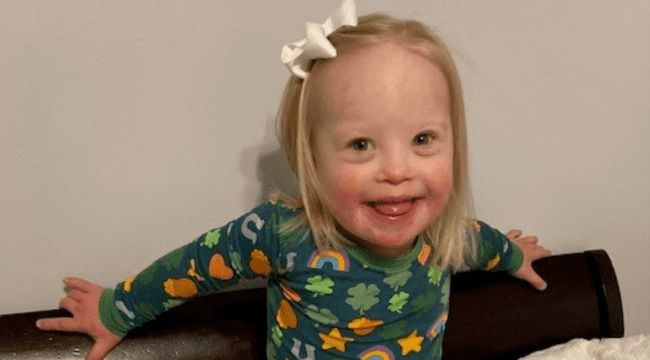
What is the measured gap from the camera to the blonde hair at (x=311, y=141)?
0.87 m

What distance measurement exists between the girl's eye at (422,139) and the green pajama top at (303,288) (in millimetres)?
167

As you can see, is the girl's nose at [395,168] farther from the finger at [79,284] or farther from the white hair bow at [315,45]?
the finger at [79,284]

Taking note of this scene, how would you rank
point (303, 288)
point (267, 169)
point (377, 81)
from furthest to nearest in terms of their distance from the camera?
point (267, 169), point (303, 288), point (377, 81)

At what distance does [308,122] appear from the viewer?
89 cm

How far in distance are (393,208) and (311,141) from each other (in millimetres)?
127

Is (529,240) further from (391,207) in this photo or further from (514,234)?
(391,207)

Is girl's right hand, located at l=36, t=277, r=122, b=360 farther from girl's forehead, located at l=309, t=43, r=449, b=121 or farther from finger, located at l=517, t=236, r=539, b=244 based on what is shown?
finger, located at l=517, t=236, r=539, b=244

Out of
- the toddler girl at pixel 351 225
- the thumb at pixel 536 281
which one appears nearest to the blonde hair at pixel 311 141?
the toddler girl at pixel 351 225

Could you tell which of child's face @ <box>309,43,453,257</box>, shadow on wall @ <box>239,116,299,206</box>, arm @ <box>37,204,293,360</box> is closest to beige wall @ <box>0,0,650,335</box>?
shadow on wall @ <box>239,116,299,206</box>


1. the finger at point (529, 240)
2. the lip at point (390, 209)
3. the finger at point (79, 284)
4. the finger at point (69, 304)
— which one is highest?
the lip at point (390, 209)

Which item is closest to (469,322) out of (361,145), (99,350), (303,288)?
(303,288)

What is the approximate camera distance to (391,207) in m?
0.88

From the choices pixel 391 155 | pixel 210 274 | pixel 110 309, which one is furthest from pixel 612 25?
pixel 110 309

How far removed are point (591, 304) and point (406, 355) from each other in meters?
0.42
